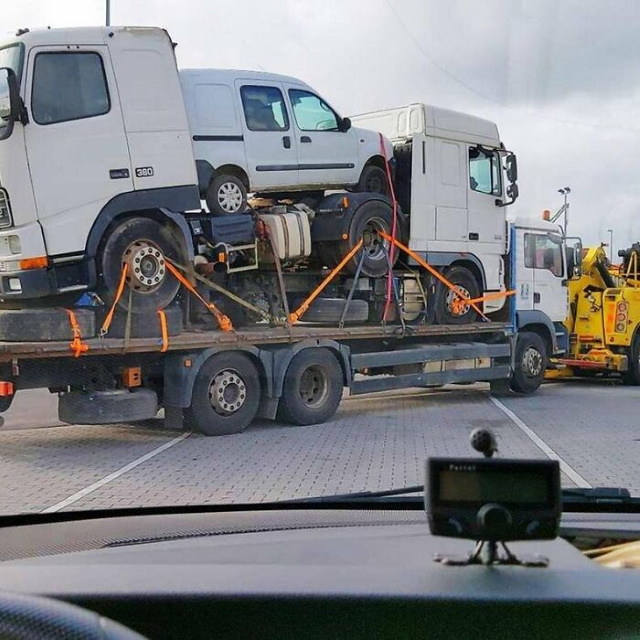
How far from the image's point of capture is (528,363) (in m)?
14.5

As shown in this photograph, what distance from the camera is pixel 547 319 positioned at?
15203 mm

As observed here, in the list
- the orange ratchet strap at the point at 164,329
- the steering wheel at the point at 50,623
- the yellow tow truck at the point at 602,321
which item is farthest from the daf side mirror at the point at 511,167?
the steering wheel at the point at 50,623

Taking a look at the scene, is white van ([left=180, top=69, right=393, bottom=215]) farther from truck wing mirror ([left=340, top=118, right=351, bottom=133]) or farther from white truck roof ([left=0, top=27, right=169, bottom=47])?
white truck roof ([left=0, top=27, right=169, bottom=47])

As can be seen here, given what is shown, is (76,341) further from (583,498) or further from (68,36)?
(583,498)

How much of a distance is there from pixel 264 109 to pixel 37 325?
374cm

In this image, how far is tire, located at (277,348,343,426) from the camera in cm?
1088

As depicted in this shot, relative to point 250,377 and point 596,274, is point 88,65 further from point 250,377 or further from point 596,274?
point 596,274

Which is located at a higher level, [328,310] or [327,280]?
[327,280]

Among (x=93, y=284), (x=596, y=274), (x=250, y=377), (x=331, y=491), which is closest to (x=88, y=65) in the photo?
(x=93, y=284)

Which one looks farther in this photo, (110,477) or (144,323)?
(144,323)

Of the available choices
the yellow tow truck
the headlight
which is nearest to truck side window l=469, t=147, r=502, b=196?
the yellow tow truck

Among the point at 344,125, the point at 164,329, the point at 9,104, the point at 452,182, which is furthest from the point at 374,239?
the point at 9,104

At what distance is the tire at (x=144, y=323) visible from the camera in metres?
9.49

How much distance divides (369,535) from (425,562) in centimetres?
71
